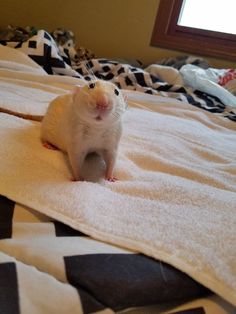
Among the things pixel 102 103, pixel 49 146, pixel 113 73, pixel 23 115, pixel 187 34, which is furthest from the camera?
pixel 187 34

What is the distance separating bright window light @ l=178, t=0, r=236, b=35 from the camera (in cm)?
174

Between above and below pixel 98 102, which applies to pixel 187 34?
above

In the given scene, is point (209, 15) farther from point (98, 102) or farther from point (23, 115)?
point (98, 102)

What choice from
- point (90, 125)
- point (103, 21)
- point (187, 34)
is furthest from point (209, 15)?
point (90, 125)

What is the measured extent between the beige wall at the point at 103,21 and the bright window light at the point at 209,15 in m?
0.18

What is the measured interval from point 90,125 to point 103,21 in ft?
4.83

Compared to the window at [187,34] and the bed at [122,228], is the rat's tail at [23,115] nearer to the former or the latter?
the bed at [122,228]

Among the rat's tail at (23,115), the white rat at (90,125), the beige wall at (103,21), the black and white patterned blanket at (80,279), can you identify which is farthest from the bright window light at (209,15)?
the black and white patterned blanket at (80,279)

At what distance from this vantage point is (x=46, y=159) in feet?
2.13

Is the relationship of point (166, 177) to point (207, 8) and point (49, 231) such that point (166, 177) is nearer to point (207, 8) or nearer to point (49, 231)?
point (49, 231)

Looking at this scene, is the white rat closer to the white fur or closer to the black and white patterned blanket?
the white fur

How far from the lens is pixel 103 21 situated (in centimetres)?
188

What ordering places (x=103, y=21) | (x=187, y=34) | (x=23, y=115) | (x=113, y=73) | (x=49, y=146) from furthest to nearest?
(x=103, y=21), (x=187, y=34), (x=113, y=73), (x=23, y=115), (x=49, y=146)

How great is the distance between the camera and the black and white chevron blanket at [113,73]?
141 centimetres
